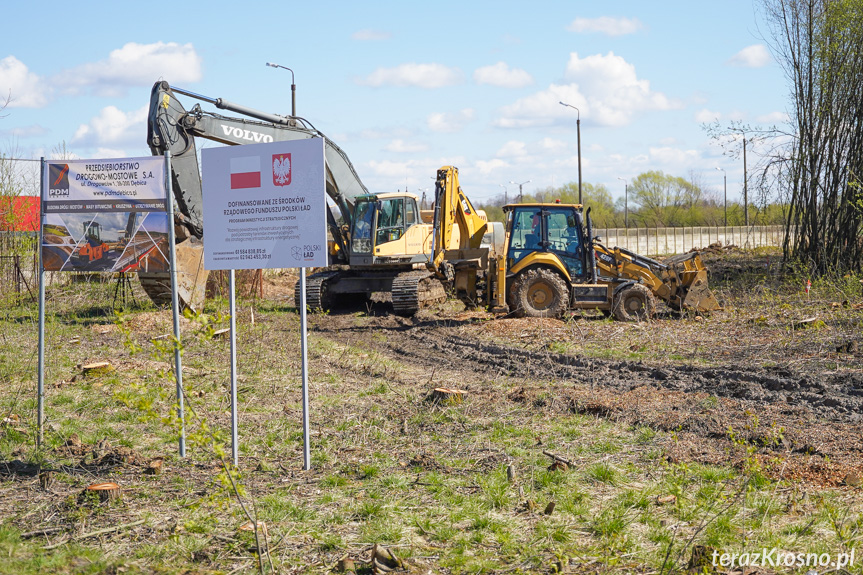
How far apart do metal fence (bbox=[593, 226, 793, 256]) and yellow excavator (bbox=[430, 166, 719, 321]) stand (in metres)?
24.0

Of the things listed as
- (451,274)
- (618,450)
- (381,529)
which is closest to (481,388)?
(618,450)

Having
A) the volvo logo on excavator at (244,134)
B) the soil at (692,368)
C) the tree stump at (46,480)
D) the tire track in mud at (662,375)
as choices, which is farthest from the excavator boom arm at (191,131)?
the tree stump at (46,480)

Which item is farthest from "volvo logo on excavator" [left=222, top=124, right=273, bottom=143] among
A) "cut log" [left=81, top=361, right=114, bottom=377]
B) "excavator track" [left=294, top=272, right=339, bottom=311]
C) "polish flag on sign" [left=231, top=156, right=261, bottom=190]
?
"polish flag on sign" [left=231, top=156, right=261, bottom=190]

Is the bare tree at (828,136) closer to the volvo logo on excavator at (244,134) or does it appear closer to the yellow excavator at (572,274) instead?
the yellow excavator at (572,274)

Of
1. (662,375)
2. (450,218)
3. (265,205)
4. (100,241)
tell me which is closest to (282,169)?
(265,205)

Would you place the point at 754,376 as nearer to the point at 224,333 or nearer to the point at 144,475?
the point at 144,475

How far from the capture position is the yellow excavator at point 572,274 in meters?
15.8

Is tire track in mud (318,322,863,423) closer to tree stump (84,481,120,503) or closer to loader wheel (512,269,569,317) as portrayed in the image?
loader wheel (512,269,569,317)

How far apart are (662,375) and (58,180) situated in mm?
7591

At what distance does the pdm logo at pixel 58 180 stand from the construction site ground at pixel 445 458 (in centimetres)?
165

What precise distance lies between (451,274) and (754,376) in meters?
9.23

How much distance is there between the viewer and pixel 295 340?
536 inches

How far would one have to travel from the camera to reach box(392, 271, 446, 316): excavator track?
57.4ft

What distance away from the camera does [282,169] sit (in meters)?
6.14
